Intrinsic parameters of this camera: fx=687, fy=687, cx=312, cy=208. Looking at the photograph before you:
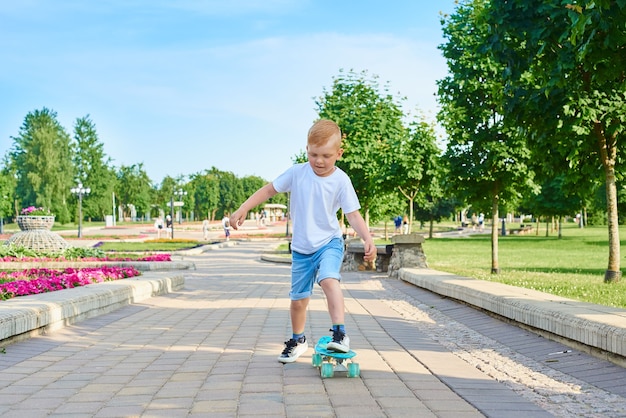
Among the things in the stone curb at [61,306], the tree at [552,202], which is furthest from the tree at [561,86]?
the tree at [552,202]

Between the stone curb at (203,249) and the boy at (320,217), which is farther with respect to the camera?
the stone curb at (203,249)

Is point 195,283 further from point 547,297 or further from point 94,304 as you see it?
point 547,297

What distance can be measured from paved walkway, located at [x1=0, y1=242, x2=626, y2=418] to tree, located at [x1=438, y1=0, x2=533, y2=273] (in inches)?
349

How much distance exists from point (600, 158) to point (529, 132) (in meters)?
1.94

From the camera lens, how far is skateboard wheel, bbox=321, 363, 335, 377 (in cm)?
469

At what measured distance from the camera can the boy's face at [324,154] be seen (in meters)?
4.86

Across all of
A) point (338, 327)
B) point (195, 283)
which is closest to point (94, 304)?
point (338, 327)

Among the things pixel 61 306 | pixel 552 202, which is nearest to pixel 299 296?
pixel 61 306

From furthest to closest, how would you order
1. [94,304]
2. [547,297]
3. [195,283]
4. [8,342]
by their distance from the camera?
[195,283], [94,304], [547,297], [8,342]

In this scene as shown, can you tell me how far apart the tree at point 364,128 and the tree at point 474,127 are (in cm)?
384

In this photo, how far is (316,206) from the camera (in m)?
5.01

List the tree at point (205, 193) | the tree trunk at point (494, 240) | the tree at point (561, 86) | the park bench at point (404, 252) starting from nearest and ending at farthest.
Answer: the tree at point (561, 86) < the park bench at point (404, 252) < the tree trunk at point (494, 240) < the tree at point (205, 193)

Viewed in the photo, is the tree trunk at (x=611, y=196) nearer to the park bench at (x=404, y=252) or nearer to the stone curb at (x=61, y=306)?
the park bench at (x=404, y=252)

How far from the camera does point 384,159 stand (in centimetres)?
2144
